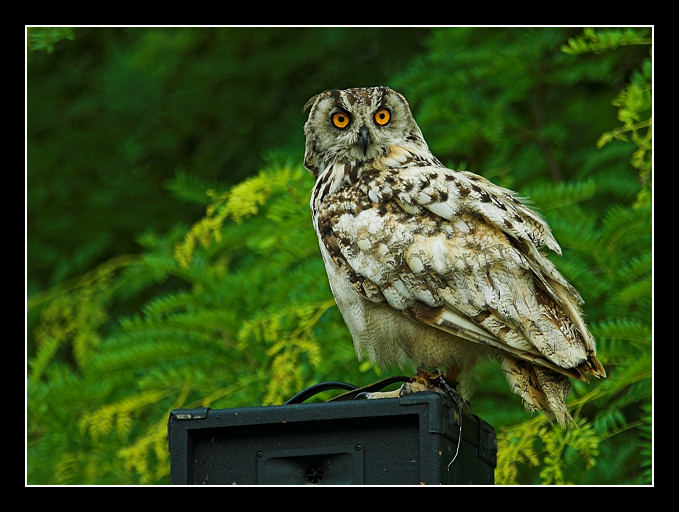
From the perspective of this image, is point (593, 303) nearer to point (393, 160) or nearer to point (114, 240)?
point (393, 160)

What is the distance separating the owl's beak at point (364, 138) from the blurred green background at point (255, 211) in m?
0.87

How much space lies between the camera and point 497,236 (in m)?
3.28

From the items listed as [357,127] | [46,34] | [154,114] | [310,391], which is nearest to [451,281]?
[310,391]

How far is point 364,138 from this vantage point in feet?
11.9

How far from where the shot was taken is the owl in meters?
3.13

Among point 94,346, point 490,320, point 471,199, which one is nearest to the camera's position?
point 490,320

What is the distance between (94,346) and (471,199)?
285cm

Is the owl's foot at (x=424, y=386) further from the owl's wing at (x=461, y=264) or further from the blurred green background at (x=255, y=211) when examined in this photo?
the blurred green background at (x=255, y=211)

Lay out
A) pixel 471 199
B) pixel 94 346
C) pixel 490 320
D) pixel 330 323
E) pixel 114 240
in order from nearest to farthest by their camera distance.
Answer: pixel 490 320 < pixel 471 199 < pixel 330 323 < pixel 94 346 < pixel 114 240

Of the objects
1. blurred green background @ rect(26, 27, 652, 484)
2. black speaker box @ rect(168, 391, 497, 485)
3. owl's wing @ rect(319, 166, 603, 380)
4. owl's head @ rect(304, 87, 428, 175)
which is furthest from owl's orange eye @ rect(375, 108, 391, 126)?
black speaker box @ rect(168, 391, 497, 485)

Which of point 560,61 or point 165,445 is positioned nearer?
point 165,445

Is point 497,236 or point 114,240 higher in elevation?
point 114,240

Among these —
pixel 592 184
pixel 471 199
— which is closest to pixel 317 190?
pixel 471 199

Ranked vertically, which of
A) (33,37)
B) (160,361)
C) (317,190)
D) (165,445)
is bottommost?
(165,445)
